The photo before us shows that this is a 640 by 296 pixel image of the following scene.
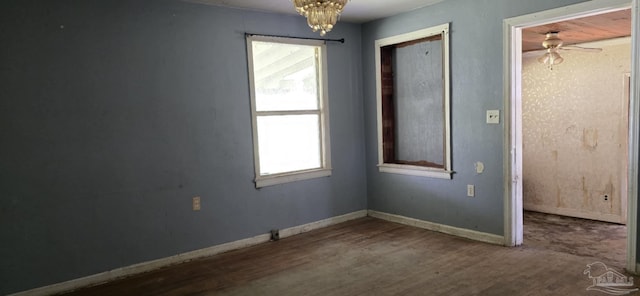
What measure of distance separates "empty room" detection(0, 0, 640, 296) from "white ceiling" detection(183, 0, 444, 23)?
0.12 feet

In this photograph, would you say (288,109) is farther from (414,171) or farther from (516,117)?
(516,117)

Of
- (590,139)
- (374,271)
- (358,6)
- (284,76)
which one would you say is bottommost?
(374,271)

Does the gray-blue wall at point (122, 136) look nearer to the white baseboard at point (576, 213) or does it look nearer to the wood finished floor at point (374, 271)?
the wood finished floor at point (374, 271)

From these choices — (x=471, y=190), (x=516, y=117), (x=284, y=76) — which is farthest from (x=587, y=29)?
(x=284, y=76)

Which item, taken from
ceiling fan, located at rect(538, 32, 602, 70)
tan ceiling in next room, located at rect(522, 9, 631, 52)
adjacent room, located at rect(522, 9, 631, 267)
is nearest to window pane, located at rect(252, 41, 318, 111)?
tan ceiling in next room, located at rect(522, 9, 631, 52)

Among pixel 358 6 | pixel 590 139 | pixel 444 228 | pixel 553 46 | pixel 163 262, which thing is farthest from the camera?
pixel 590 139

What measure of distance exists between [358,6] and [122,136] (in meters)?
2.54

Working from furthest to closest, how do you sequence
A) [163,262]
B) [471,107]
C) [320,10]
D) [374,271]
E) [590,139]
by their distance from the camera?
[590,139]
[471,107]
[163,262]
[374,271]
[320,10]

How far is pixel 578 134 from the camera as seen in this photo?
5035mm

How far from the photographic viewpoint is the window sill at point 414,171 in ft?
14.3

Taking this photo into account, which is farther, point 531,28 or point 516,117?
point 531,28

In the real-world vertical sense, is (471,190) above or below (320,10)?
below

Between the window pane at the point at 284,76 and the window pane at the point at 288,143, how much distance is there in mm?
140

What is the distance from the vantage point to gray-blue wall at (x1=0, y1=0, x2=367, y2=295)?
3100 millimetres
